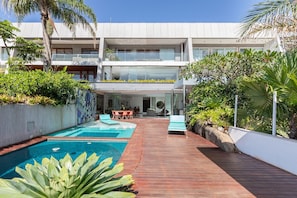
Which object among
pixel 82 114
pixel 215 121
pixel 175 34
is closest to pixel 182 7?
pixel 175 34

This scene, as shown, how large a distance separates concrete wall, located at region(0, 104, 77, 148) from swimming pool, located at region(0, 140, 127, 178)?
0.73m

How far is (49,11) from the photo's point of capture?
14.8 metres

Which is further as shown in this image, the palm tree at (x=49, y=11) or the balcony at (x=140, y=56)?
the balcony at (x=140, y=56)

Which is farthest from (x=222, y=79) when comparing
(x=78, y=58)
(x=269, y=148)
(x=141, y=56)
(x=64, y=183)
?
(x=78, y=58)

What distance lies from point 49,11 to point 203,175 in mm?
14400

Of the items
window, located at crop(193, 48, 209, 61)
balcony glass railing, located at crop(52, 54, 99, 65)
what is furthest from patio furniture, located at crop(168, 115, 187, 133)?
balcony glass railing, located at crop(52, 54, 99, 65)

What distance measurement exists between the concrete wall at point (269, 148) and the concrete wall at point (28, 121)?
8110 mm

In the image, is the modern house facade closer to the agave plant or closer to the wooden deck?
the wooden deck

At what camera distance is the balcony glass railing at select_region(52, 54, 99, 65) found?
24.4m

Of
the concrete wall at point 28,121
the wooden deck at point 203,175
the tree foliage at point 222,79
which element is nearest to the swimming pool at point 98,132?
the concrete wall at point 28,121

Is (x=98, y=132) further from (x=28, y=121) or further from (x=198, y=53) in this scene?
(x=198, y=53)

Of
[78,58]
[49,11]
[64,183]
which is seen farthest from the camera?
[78,58]

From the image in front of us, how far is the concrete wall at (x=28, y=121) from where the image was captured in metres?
8.38

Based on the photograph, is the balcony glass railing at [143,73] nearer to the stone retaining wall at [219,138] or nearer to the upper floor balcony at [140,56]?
the upper floor balcony at [140,56]
